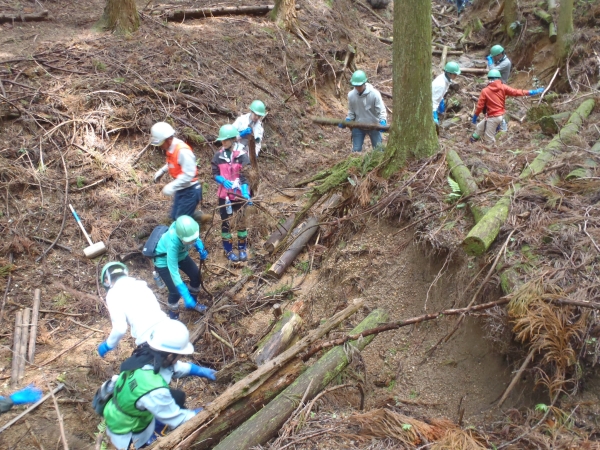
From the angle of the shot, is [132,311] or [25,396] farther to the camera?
[25,396]

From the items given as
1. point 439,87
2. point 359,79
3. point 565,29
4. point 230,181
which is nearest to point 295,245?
point 230,181

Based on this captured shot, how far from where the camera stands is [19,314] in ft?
18.3

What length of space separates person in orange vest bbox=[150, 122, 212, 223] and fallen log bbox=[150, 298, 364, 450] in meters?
2.79

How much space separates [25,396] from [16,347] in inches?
42.3

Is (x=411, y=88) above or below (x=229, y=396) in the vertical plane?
above

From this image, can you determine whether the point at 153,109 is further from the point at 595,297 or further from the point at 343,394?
the point at 595,297

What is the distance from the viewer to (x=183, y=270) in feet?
19.0

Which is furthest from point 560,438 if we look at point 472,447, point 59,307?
point 59,307

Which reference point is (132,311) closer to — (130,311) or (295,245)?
(130,311)

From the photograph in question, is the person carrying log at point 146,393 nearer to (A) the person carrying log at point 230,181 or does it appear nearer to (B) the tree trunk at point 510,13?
(A) the person carrying log at point 230,181

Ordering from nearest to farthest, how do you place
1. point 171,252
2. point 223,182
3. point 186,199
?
point 171,252 → point 186,199 → point 223,182

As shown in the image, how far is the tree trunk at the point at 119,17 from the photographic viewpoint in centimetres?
971

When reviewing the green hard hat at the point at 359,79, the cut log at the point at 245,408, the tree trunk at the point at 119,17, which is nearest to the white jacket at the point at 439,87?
the green hard hat at the point at 359,79

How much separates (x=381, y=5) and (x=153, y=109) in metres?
13.1
